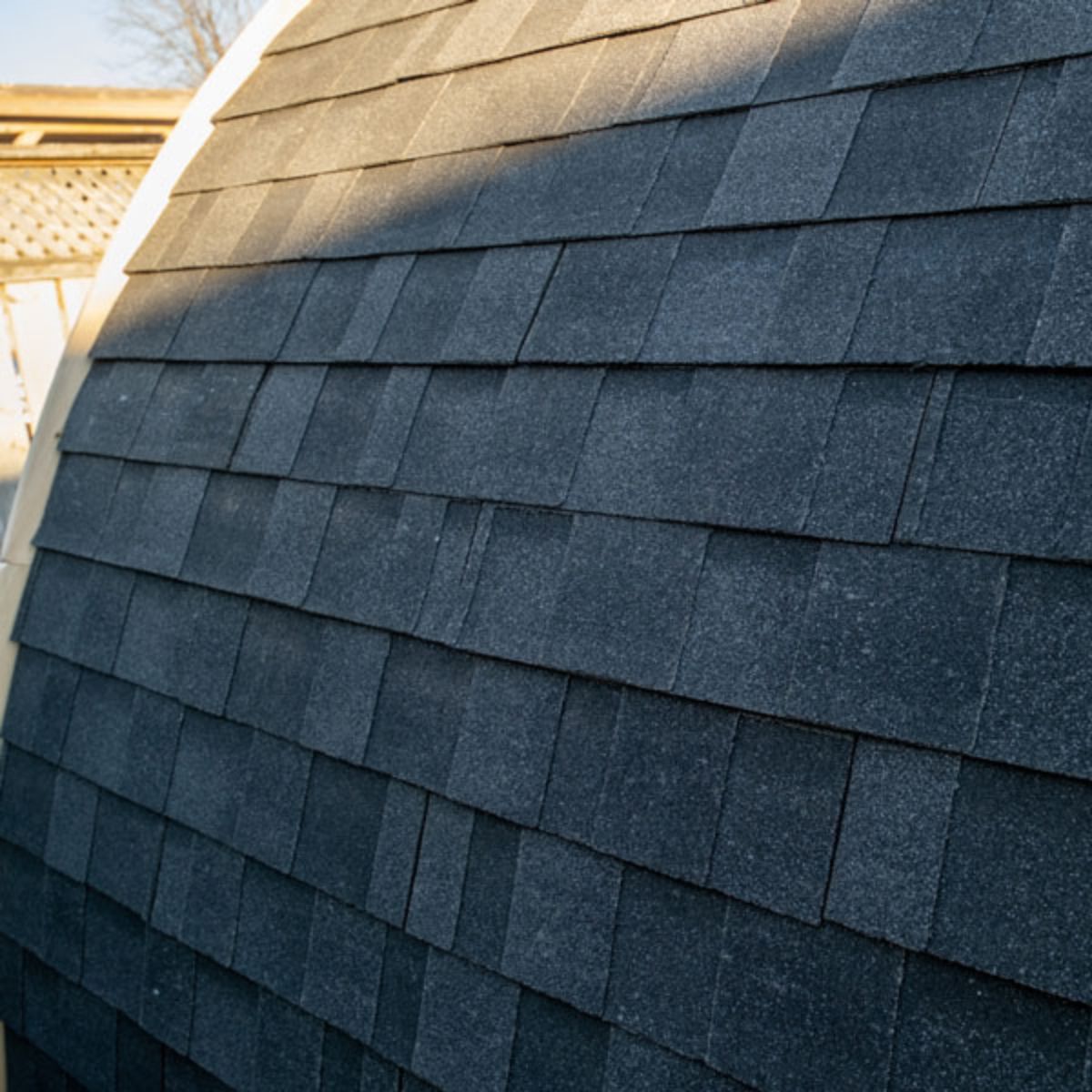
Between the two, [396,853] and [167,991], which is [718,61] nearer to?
[396,853]

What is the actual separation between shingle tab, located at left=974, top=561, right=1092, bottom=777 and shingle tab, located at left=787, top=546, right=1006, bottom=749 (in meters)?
0.02

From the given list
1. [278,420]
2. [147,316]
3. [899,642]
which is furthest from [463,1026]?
[147,316]

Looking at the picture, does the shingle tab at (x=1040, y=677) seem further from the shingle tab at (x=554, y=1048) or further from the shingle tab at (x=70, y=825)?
the shingle tab at (x=70, y=825)

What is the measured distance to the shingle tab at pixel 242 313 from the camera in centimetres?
312

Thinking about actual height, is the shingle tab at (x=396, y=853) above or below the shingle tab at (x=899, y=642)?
below

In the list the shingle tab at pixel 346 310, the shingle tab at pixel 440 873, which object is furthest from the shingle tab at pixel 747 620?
the shingle tab at pixel 346 310

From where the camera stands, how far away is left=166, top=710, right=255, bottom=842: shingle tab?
110 inches

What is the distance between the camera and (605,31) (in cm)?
278

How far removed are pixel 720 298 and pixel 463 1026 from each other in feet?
4.22

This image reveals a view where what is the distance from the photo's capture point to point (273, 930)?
2648 millimetres

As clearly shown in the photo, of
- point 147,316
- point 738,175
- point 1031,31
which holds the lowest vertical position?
point 147,316

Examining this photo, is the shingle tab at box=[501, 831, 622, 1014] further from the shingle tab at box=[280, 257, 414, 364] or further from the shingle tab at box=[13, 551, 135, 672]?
the shingle tab at box=[13, 551, 135, 672]

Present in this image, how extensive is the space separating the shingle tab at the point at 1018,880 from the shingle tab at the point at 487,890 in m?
0.78

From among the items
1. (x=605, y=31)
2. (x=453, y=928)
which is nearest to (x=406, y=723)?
(x=453, y=928)
